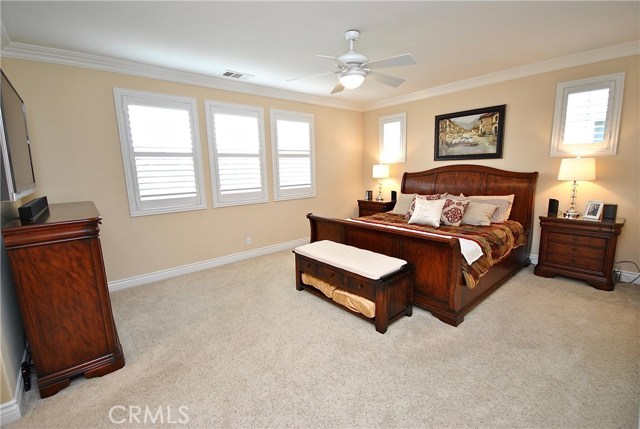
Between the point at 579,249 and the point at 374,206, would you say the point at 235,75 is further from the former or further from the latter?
the point at 579,249

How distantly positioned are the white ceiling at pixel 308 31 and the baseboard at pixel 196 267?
2578mm

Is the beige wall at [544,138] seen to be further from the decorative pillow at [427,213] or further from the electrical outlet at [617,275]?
the decorative pillow at [427,213]

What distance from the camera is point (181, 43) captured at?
9.36ft

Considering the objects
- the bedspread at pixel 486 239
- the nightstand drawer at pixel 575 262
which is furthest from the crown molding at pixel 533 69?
the nightstand drawer at pixel 575 262

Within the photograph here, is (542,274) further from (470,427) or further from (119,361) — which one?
(119,361)

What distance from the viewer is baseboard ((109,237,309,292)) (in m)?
3.56

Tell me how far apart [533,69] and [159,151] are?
4980 mm

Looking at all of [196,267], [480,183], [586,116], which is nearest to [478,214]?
[480,183]

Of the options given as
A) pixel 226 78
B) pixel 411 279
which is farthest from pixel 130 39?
pixel 411 279

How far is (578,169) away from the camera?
3.31 meters

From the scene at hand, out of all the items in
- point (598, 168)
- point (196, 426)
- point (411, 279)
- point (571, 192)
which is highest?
point (598, 168)

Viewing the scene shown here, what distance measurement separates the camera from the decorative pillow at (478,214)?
3.61 metres

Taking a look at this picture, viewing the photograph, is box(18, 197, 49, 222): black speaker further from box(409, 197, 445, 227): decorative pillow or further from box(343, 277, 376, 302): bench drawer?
box(409, 197, 445, 227): decorative pillow

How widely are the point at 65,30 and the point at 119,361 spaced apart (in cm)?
286
